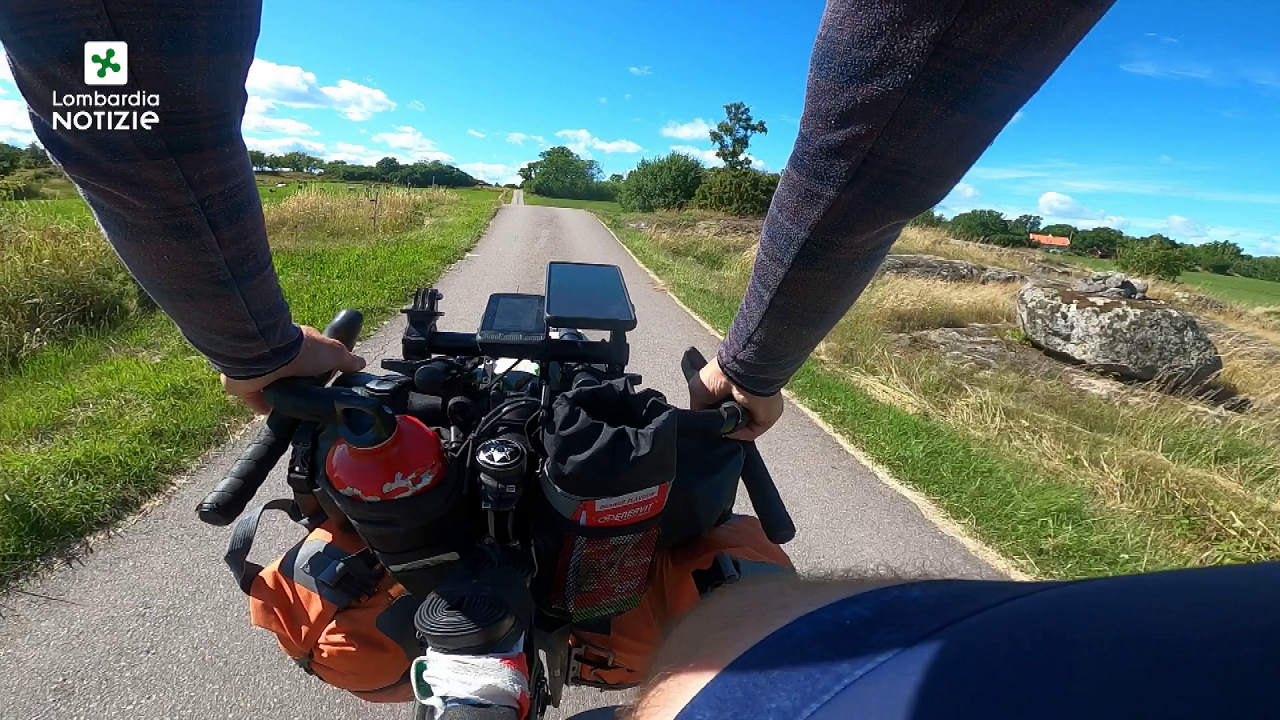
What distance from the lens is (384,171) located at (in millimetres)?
63250

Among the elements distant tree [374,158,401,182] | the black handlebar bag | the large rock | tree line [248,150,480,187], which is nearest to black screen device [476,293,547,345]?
the black handlebar bag

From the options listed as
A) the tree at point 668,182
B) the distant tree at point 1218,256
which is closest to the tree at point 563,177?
the tree at point 668,182

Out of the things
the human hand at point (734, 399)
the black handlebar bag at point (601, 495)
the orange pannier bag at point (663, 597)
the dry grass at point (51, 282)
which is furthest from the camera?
the dry grass at point (51, 282)

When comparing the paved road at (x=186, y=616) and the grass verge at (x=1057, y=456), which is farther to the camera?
the grass verge at (x=1057, y=456)

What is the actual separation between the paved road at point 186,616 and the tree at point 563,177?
74.2 m

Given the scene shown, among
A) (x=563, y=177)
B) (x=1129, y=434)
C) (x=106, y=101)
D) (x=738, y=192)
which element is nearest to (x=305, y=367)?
(x=106, y=101)

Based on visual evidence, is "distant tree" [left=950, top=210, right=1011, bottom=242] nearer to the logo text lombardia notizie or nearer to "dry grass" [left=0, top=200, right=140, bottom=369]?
"dry grass" [left=0, top=200, right=140, bottom=369]

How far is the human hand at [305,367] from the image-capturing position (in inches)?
41.0

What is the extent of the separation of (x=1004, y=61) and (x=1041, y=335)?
10119 millimetres

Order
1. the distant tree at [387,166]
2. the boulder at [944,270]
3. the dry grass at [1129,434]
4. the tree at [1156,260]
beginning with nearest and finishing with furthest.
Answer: the dry grass at [1129,434], the boulder at [944,270], the tree at [1156,260], the distant tree at [387,166]

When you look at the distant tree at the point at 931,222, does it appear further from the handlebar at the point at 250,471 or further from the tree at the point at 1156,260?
the handlebar at the point at 250,471

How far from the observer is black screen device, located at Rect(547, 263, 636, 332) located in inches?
56.3

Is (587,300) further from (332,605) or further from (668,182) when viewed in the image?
(668,182)

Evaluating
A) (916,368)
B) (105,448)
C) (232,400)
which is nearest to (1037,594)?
(105,448)
